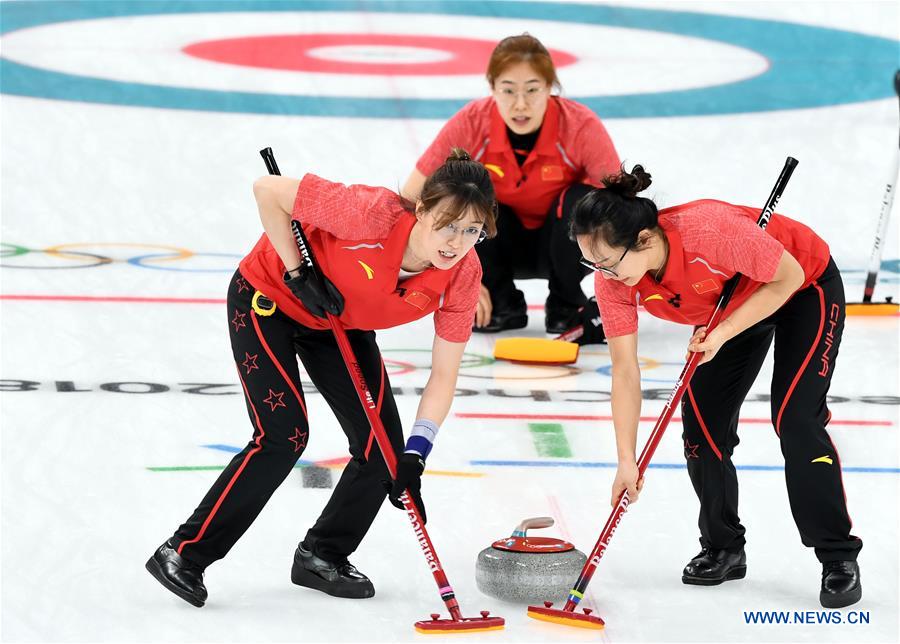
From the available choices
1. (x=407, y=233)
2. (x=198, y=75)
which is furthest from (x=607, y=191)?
(x=198, y=75)

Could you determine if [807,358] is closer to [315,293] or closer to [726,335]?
[726,335]

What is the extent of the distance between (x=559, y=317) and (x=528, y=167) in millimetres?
696

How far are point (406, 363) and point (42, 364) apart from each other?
1294mm

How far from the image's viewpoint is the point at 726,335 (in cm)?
332

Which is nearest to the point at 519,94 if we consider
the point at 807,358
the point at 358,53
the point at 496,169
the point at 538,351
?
the point at 496,169

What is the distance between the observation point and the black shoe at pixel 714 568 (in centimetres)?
356

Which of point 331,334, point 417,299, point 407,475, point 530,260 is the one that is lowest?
point 530,260

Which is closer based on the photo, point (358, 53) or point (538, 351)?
point (538, 351)

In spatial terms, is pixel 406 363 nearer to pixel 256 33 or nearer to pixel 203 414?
pixel 203 414

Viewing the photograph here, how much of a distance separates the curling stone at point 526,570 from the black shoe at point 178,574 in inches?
25.1

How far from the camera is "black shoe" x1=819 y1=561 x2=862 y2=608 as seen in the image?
11.1ft

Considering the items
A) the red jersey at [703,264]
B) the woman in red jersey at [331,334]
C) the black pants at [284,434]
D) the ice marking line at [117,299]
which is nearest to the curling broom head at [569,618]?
the woman in red jersey at [331,334]

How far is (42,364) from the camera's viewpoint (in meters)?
5.18

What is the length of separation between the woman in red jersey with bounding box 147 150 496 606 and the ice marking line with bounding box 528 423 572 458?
110 cm
